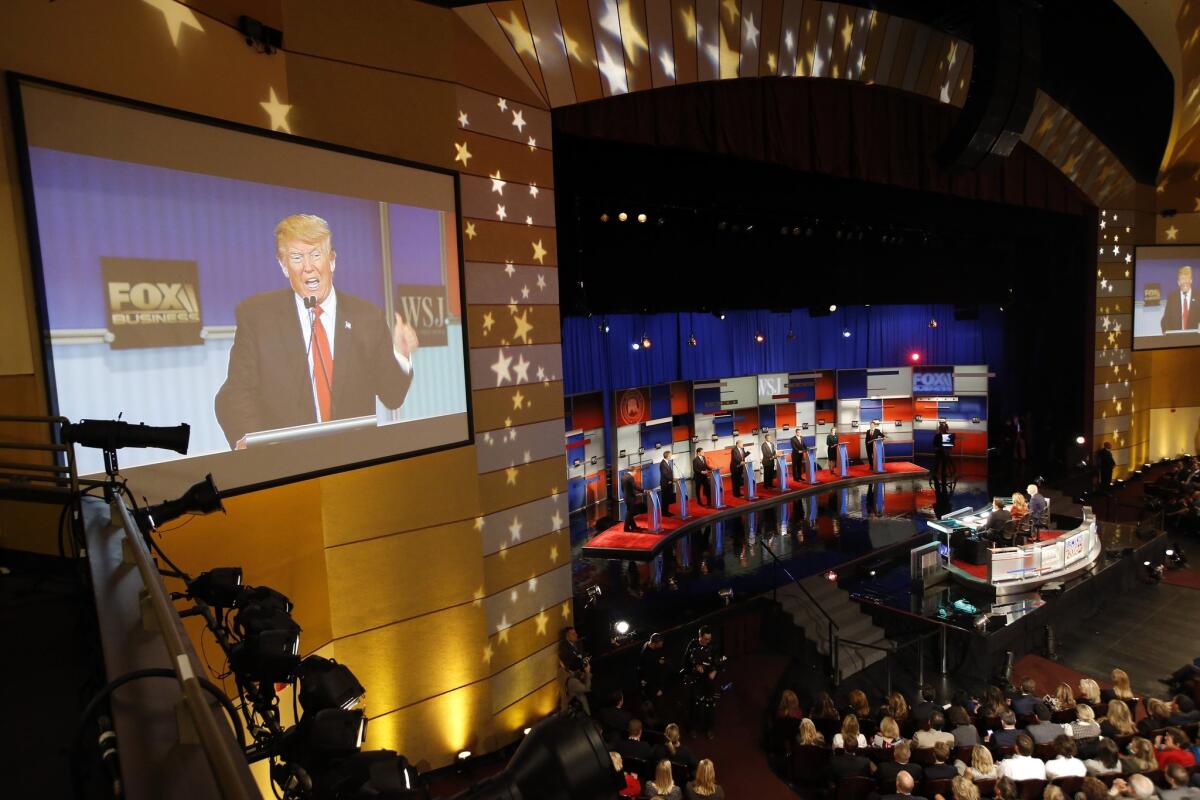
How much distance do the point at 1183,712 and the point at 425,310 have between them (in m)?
7.13

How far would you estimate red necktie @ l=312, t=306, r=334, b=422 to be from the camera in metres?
4.18

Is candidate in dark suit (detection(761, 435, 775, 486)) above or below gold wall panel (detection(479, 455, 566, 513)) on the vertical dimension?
below

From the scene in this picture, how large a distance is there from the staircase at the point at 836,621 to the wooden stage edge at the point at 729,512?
8.30ft

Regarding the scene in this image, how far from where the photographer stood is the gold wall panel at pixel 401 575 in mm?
4926

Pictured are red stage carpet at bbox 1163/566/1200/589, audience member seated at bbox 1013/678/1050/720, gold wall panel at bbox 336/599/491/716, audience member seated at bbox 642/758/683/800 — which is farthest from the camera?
red stage carpet at bbox 1163/566/1200/589

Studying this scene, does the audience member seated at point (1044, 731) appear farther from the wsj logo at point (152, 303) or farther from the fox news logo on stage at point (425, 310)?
the wsj logo at point (152, 303)

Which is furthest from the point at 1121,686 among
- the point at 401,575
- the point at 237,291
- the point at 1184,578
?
→ the point at 237,291

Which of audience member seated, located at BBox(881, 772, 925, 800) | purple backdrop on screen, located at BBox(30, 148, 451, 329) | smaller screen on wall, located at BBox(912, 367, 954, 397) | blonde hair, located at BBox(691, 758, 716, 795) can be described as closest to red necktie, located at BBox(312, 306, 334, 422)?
purple backdrop on screen, located at BBox(30, 148, 451, 329)

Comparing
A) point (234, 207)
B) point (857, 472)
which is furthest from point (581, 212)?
point (857, 472)

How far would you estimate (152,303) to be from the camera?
3330mm

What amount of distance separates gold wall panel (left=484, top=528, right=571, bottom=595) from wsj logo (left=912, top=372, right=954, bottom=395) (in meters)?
12.5

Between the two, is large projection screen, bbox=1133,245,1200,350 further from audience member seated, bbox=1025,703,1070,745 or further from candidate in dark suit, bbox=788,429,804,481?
audience member seated, bbox=1025,703,1070,745

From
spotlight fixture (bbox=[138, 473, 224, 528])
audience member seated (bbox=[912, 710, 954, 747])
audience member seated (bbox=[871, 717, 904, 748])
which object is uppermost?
spotlight fixture (bbox=[138, 473, 224, 528])

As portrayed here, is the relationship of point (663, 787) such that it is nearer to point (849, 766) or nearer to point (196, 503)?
point (849, 766)
